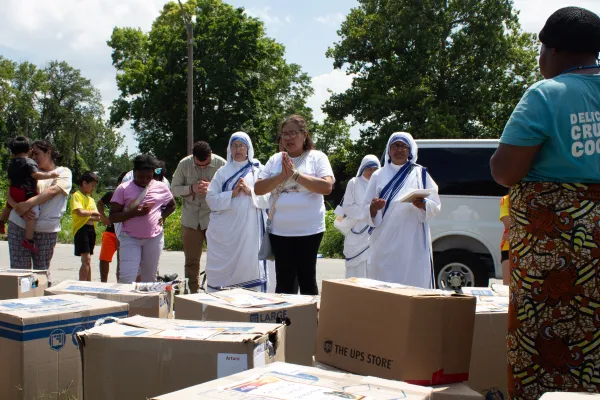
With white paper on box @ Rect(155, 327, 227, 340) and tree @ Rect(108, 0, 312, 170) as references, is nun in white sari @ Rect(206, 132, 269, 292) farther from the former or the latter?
tree @ Rect(108, 0, 312, 170)

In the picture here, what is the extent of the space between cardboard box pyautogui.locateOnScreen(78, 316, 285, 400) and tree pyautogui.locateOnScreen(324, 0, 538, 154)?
25971 mm

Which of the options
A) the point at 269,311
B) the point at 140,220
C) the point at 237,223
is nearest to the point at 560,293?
the point at 269,311

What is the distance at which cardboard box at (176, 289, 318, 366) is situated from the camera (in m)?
3.12

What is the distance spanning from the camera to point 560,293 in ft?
7.43

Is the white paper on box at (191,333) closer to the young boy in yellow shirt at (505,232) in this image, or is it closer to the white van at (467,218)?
the young boy in yellow shirt at (505,232)

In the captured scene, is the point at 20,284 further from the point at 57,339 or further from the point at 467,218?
the point at 467,218

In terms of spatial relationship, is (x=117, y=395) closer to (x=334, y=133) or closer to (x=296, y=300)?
(x=296, y=300)

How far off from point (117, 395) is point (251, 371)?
0.75m

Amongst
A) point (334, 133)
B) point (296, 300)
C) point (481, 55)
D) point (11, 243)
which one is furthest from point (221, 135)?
Answer: point (296, 300)

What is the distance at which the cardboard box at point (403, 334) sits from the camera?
9.01 feet

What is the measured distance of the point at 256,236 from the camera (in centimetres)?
601

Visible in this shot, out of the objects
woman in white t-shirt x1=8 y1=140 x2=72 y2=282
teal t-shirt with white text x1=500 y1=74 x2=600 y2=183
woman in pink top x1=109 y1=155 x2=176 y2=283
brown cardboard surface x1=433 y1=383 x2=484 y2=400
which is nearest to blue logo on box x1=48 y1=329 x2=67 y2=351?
brown cardboard surface x1=433 y1=383 x2=484 y2=400

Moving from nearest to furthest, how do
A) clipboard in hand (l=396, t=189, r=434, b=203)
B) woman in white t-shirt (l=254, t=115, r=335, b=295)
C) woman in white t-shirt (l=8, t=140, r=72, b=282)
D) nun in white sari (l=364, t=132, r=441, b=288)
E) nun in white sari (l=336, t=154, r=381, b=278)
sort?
1. clipboard in hand (l=396, t=189, r=434, b=203)
2. nun in white sari (l=364, t=132, r=441, b=288)
3. woman in white t-shirt (l=254, t=115, r=335, b=295)
4. woman in white t-shirt (l=8, t=140, r=72, b=282)
5. nun in white sari (l=336, t=154, r=381, b=278)

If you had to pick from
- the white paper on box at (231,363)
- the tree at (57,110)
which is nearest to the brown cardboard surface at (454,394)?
the white paper on box at (231,363)
